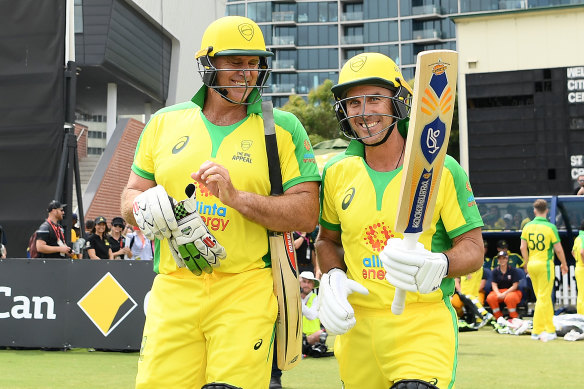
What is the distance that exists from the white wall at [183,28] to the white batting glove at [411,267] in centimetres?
2997

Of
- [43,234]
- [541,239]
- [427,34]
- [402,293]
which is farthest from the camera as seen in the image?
[427,34]

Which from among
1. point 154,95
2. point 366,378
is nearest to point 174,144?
point 366,378

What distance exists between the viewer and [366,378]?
3.80 m

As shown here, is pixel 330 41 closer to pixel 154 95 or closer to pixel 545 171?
pixel 154 95

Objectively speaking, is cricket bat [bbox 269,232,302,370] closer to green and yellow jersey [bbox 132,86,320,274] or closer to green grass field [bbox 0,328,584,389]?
green and yellow jersey [bbox 132,86,320,274]

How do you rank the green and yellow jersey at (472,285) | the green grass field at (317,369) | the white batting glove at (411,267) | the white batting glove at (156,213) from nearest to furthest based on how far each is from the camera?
the white batting glove at (411,267) < the white batting glove at (156,213) < the green grass field at (317,369) < the green and yellow jersey at (472,285)

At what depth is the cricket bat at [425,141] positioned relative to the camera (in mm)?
3121

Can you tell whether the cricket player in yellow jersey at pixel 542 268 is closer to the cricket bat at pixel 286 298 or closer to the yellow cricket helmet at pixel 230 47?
the cricket bat at pixel 286 298

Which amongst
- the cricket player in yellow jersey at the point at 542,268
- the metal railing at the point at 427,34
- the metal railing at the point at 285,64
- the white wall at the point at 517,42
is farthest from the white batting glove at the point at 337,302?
the metal railing at the point at 285,64

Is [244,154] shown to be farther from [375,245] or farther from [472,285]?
[472,285]

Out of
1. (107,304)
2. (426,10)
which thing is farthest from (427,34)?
(107,304)

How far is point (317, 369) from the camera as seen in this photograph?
9750mm

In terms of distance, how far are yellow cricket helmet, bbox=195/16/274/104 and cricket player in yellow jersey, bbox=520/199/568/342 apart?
10.5m

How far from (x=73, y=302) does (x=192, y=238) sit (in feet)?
25.9
